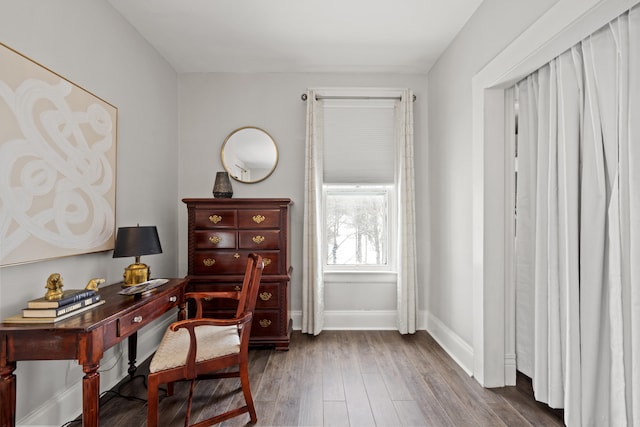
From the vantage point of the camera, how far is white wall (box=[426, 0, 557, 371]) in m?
2.48

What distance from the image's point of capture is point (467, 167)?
2814mm

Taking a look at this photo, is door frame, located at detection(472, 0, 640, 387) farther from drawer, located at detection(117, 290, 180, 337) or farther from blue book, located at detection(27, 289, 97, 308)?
blue book, located at detection(27, 289, 97, 308)

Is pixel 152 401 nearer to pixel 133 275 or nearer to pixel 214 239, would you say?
pixel 133 275

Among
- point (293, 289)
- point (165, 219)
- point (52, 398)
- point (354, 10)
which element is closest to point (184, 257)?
point (165, 219)

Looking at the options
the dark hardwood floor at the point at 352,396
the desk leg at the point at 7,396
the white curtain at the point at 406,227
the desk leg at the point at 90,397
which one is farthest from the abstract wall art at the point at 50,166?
the white curtain at the point at 406,227

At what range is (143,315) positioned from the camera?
2.03 m

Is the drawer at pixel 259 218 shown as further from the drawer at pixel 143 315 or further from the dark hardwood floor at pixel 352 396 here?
the dark hardwood floor at pixel 352 396

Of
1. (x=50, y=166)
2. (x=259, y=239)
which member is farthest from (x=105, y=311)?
(x=259, y=239)

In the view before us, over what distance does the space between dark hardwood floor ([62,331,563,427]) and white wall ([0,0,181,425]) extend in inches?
11.6

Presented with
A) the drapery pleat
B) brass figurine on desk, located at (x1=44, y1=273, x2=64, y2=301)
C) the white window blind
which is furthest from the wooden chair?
the white window blind

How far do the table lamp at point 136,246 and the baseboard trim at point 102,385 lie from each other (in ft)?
2.08

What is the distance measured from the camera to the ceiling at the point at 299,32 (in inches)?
103

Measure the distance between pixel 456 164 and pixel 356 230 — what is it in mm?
1346

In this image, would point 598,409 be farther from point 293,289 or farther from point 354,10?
point 354,10
